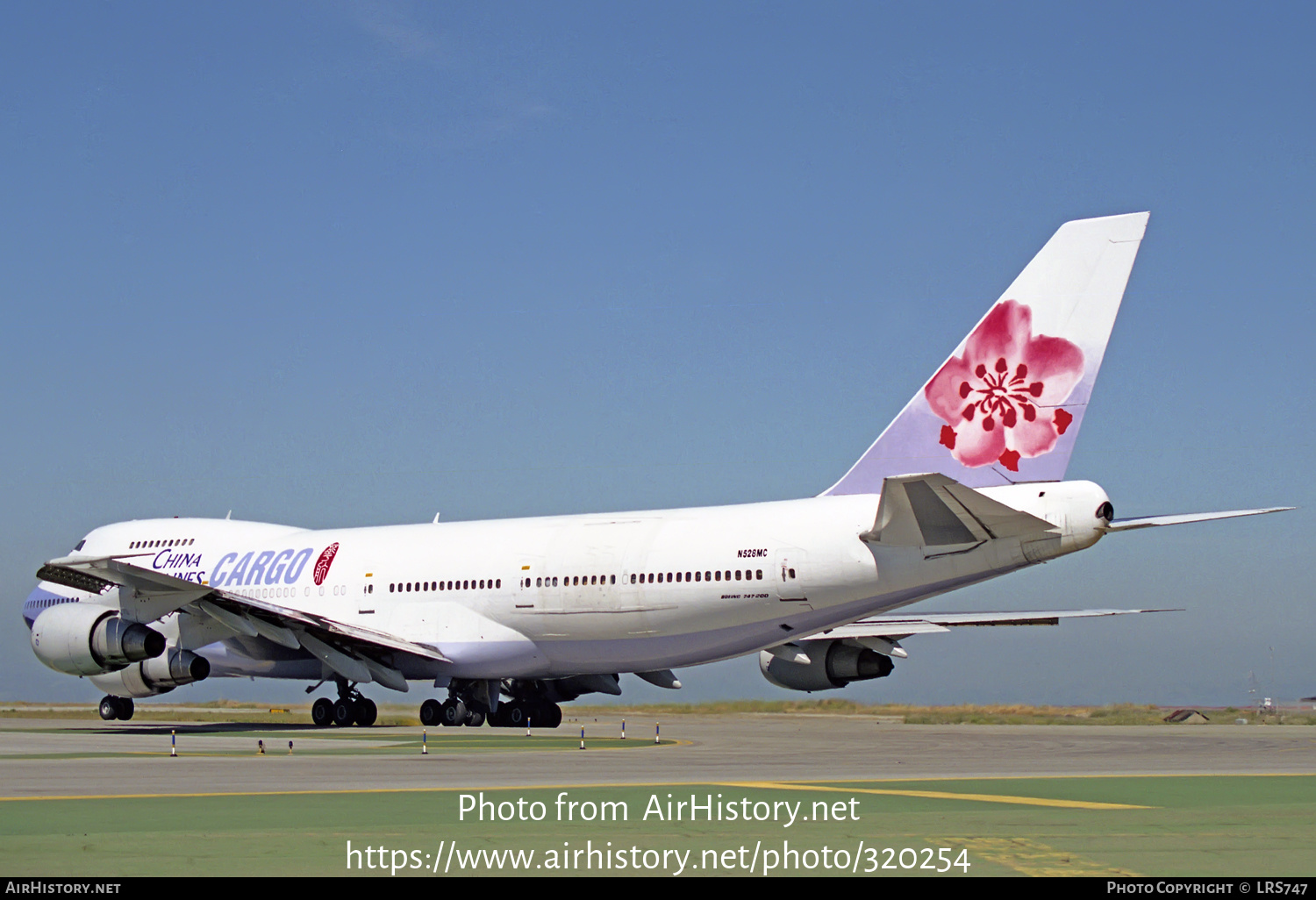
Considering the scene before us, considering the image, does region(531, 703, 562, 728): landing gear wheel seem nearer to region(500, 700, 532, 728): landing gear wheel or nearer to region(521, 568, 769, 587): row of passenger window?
region(500, 700, 532, 728): landing gear wheel

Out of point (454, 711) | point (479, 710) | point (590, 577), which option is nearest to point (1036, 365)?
point (590, 577)

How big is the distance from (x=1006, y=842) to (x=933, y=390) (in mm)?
16560

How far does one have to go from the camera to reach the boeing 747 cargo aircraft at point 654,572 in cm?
2383

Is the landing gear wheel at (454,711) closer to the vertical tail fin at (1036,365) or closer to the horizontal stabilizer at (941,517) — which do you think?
the horizontal stabilizer at (941,517)

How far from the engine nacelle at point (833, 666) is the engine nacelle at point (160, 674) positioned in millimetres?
13079

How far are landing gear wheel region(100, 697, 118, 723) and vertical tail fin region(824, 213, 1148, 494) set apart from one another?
2213cm

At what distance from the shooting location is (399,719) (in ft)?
133

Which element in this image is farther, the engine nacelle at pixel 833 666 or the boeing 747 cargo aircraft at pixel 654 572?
the engine nacelle at pixel 833 666

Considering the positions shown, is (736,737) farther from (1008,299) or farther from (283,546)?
(283,546)

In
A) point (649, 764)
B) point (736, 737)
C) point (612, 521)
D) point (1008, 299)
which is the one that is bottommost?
point (649, 764)

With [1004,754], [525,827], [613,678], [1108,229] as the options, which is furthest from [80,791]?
[613,678]

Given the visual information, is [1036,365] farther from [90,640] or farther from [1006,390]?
[90,640]

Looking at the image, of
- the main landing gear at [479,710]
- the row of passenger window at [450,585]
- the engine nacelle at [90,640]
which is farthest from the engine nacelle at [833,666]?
the engine nacelle at [90,640]

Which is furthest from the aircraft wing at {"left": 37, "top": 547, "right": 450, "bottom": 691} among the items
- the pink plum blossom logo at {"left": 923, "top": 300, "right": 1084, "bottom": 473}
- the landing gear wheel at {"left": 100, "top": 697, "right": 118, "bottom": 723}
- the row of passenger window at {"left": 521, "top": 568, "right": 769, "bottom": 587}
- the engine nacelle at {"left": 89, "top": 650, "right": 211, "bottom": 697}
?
the pink plum blossom logo at {"left": 923, "top": 300, "right": 1084, "bottom": 473}
